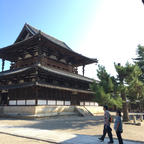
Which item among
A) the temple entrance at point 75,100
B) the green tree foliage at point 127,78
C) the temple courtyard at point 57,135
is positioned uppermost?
the green tree foliage at point 127,78

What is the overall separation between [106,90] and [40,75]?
8.86 metres

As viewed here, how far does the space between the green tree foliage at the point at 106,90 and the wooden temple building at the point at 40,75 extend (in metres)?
5.96

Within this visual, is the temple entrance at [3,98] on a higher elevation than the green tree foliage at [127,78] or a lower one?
lower

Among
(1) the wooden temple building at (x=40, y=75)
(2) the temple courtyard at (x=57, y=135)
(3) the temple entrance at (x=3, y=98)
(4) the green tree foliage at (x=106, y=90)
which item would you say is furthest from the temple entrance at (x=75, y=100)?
(2) the temple courtyard at (x=57, y=135)

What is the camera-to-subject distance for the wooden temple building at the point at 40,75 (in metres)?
18.4

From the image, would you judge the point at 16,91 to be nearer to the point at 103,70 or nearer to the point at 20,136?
the point at 103,70

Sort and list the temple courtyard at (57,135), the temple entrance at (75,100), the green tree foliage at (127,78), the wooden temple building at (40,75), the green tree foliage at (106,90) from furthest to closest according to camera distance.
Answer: the temple entrance at (75,100) < the wooden temple building at (40,75) < the green tree foliage at (127,78) < the green tree foliage at (106,90) < the temple courtyard at (57,135)

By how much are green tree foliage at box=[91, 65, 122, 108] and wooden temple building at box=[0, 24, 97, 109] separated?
5.96 m

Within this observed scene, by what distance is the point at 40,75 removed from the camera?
19.8 meters

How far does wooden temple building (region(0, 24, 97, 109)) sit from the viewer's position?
18.4 metres

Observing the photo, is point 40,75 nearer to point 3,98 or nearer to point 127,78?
point 3,98

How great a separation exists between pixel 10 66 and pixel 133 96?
20850mm

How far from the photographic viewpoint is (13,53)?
83.6 feet

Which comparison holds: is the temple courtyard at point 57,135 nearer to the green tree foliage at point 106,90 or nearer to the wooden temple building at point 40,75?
the green tree foliage at point 106,90
